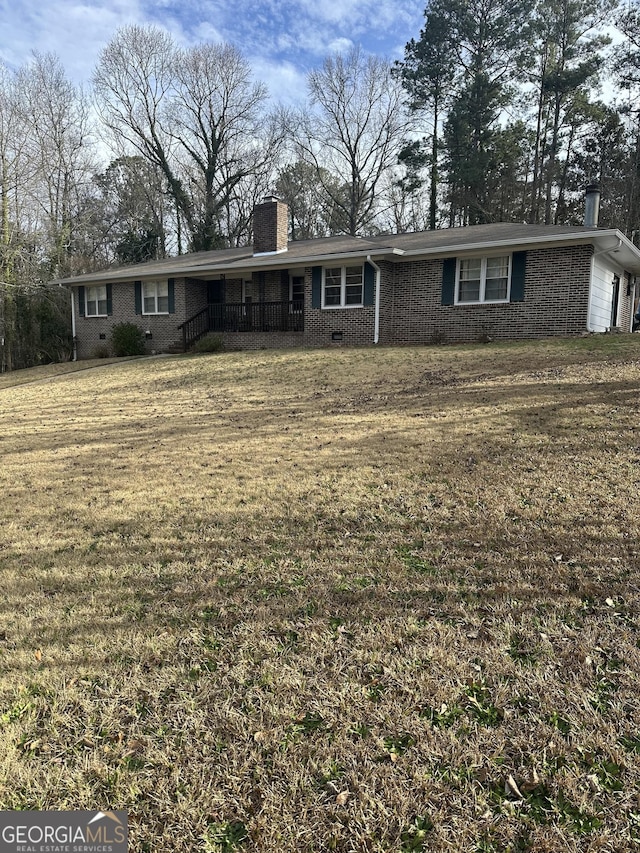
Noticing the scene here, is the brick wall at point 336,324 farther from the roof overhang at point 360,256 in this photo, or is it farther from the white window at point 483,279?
the white window at point 483,279

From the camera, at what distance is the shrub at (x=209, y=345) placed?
1802cm

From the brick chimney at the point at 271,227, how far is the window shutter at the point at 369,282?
170 inches

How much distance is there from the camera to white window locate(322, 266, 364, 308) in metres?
16.7

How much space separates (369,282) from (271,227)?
5045 mm

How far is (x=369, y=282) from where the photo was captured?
1612cm

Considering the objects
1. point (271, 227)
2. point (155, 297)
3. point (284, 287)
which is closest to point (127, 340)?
point (155, 297)

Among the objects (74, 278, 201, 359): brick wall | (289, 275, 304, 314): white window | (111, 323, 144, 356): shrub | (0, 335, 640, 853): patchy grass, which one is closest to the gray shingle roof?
(74, 278, 201, 359): brick wall

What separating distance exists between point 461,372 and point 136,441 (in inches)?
240

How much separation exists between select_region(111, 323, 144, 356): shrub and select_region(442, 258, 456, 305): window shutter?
11151 mm

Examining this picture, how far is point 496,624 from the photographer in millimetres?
2994

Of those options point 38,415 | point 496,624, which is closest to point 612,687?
point 496,624

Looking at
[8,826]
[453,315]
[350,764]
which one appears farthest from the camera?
[453,315]

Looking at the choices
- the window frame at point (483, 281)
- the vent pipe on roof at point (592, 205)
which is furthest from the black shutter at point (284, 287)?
the vent pipe on roof at point (592, 205)

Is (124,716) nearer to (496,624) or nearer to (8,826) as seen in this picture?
(8,826)
